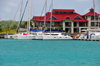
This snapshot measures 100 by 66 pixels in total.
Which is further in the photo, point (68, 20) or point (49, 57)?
point (68, 20)

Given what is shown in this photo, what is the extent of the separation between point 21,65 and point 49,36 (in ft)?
116

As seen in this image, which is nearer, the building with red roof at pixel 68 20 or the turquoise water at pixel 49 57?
the turquoise water at pixel 49 57

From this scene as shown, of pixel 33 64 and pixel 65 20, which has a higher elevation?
pixel 65 20

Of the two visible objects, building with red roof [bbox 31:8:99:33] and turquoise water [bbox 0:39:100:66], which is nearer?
turquoise water [bbox 0:39:100:66]

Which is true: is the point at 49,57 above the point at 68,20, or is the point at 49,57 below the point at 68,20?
below

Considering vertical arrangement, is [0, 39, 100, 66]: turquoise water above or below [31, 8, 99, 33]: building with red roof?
below

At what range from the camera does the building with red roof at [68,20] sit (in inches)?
3108

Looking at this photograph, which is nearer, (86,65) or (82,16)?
(86,65)

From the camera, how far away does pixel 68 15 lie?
81.9m

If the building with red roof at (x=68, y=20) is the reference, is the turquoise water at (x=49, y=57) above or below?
below

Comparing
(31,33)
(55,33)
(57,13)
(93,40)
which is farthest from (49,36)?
(57,13)

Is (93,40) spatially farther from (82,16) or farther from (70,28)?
(82,16)

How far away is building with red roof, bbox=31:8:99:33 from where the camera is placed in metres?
78.9

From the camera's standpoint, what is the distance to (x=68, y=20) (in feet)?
259
